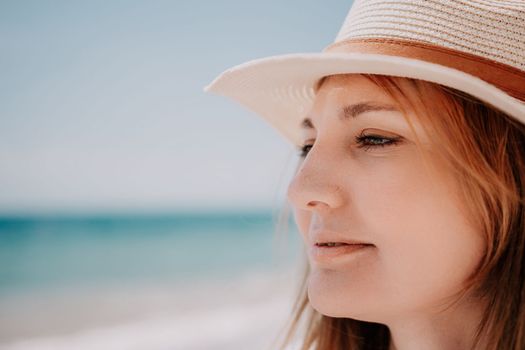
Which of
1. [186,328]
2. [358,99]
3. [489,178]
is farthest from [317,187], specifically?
[186,328]

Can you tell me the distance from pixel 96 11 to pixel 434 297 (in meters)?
30.4

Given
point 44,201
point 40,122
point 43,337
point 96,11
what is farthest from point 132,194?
point 43,337

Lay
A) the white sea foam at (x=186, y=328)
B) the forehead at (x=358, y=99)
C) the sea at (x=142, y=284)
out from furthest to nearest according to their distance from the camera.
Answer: the sea at (x=142, y=284) → the white sea foam at (x=186, y=328) → the forehead at (x=358, y=99)

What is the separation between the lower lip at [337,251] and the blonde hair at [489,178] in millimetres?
267

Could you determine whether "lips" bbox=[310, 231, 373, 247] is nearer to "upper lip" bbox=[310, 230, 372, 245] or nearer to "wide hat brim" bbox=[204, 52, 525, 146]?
"upper lip" bbox=[310, 230, 372, 245]

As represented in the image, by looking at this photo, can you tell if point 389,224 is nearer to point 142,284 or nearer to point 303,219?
point 303,219

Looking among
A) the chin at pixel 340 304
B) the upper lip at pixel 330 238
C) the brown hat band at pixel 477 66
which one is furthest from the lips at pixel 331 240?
the brown hat band at pixel 477 66

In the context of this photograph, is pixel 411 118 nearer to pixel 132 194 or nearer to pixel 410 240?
pixel 410 240

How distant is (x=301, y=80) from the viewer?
153cm

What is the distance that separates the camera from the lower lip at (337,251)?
121 centimetres

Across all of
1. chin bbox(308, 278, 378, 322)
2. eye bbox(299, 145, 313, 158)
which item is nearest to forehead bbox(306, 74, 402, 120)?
eye bbox(299, 145, 313, 158)

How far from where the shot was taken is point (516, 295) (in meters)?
1.25

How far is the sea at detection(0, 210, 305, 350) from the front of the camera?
6.93 meters

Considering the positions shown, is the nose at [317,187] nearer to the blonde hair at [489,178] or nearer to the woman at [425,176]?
the woman at [425,176]
